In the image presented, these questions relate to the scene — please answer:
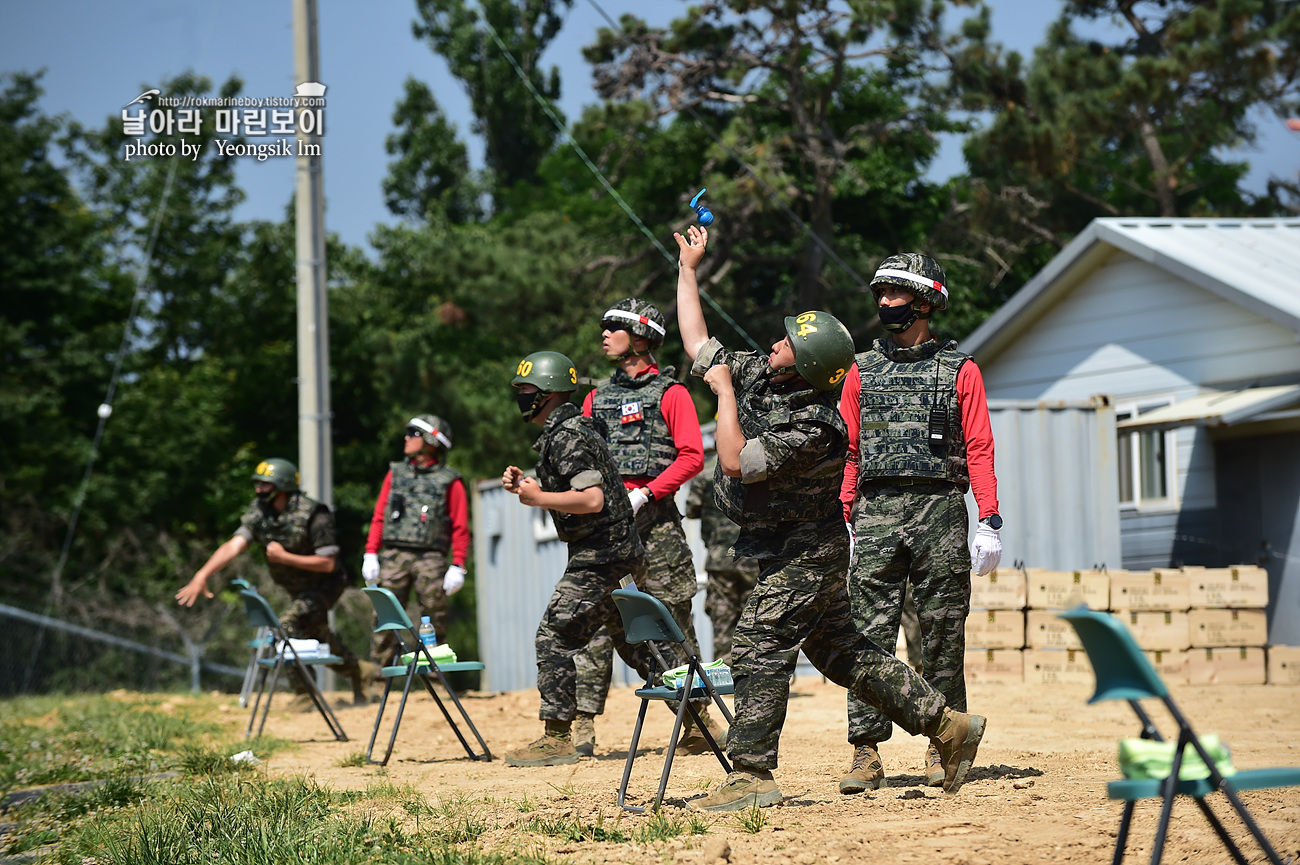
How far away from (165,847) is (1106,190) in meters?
29.0

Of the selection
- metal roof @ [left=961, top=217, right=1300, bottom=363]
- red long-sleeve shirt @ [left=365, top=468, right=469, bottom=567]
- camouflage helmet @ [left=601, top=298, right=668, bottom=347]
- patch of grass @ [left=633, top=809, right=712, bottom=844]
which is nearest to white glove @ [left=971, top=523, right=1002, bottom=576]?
patch of grass @ [left=633, top=809, right=712, bottom=844]

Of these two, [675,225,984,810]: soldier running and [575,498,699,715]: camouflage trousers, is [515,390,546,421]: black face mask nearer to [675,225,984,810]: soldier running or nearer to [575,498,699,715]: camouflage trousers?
[575,498,699,715]: camouflage trousers

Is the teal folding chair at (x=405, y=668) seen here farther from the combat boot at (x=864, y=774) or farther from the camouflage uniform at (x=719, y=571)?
the camouflage uniform at (x=719, y=571)

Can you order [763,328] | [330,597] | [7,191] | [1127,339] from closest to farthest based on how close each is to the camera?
1. [330,597]
2. [1127,339]
3. [763,328]
4. [7,191]

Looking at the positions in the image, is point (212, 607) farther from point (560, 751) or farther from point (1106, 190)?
point (1106, 190)

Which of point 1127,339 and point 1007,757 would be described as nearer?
point 1007,757

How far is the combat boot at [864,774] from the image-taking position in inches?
224

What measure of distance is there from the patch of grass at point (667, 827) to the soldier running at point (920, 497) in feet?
3.88

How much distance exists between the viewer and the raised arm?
5.53m

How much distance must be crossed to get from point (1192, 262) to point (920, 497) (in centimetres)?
957

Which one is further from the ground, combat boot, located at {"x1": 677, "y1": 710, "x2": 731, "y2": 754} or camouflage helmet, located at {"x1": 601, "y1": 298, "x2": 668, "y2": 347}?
camouflage helmet, located at {"x1": 601, "y1": 298, "x2": 668, "y2": 347}

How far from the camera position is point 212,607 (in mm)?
21125

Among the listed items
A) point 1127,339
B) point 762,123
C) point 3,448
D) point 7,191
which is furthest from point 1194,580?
point 7,191

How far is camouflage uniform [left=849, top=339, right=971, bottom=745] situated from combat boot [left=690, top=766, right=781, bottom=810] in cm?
82
